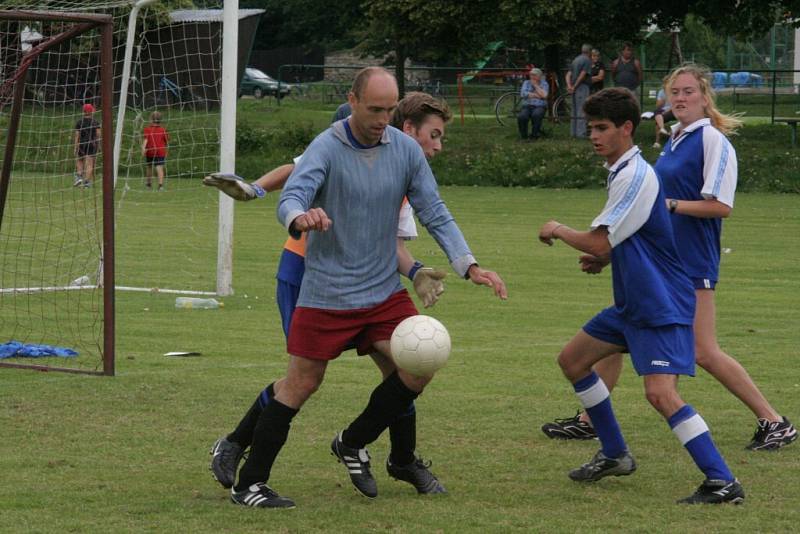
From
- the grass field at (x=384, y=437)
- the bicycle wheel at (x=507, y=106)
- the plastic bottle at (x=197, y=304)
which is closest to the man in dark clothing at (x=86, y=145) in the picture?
the grass field at (x=384, y=437)

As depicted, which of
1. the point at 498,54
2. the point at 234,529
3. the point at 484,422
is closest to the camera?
the point at 234,529

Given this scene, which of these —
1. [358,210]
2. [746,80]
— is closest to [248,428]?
[358,210]

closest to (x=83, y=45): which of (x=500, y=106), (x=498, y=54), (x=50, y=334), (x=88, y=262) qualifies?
(x=88, y=262)

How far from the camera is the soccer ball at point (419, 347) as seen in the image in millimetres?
5840

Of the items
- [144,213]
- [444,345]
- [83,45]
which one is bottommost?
[144,213]

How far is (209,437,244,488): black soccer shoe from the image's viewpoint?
630 centimetres

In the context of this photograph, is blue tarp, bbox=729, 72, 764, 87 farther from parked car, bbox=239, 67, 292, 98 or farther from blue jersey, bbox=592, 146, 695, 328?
blue jersey, bbox=592, 146, 695, 328

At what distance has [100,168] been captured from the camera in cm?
1653

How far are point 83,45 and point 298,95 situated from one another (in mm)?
30434

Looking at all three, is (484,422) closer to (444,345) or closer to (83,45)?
(444,345)

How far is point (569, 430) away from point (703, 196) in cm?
144

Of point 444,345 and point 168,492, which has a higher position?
point 444,345

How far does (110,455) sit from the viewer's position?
7.04 m

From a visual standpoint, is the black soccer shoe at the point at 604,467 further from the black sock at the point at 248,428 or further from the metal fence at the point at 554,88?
the metal fence at the point at 554,88
